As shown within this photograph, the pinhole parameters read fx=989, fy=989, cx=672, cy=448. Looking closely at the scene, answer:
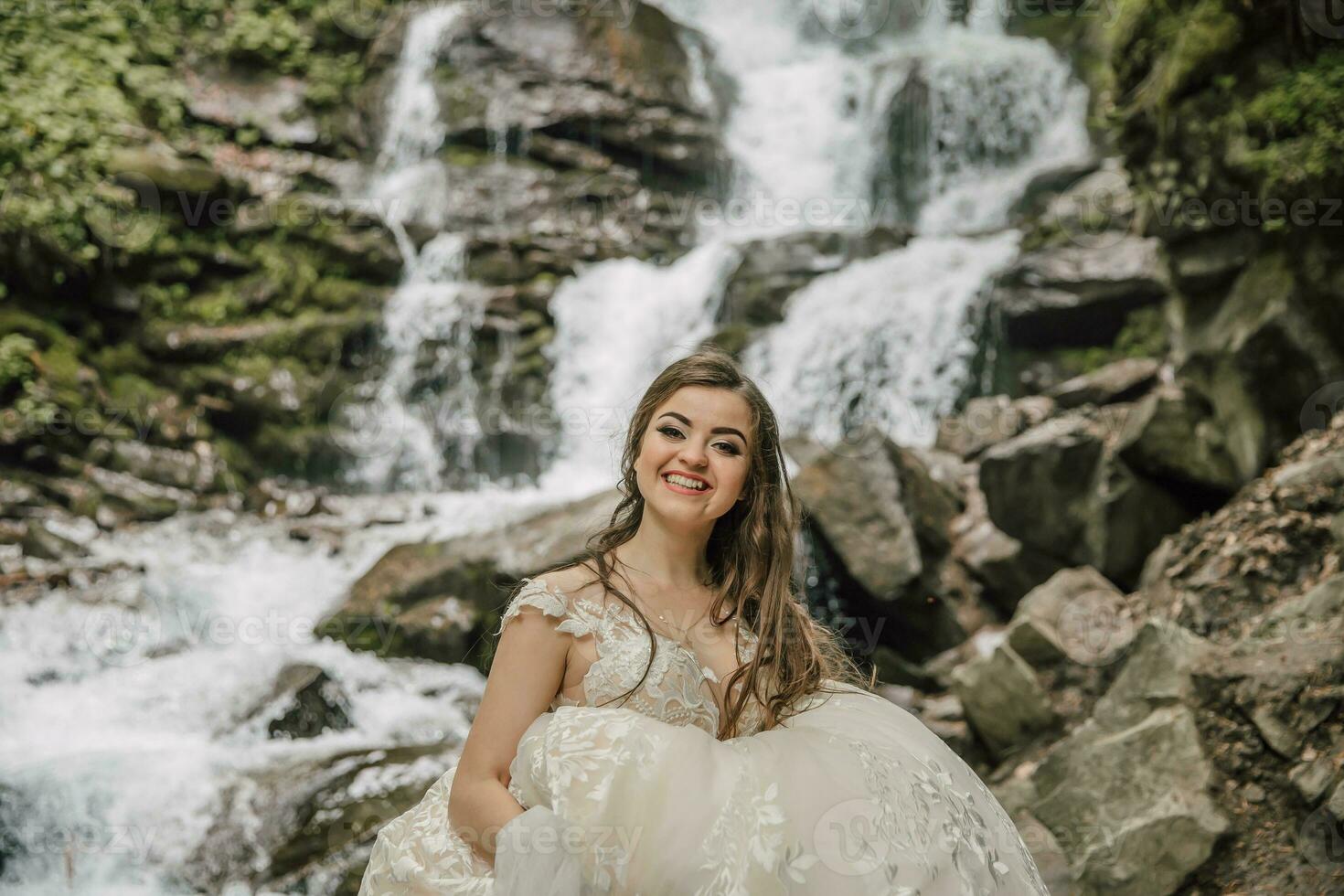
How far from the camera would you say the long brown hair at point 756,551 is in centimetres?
242

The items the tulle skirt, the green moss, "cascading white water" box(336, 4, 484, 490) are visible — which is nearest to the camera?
the tulle skirt

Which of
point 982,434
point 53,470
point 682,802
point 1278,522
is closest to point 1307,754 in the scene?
point 1278,522

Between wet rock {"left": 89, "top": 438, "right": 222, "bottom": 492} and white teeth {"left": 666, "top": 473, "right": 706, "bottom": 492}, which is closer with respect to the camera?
white teeth {"left": 666, "top": 473, "right": 706, "bottom": 492}

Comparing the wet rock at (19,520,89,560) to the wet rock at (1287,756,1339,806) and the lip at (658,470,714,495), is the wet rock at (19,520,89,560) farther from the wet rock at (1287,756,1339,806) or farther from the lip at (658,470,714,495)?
the wet rock at (1287,756,1339,806)

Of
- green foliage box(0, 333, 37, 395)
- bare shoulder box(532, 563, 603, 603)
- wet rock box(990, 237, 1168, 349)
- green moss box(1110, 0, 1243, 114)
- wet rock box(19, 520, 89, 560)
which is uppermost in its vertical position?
green moss box(1110, 0, 1243, 114)

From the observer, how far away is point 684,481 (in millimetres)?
2465

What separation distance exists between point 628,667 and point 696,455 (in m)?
0.54

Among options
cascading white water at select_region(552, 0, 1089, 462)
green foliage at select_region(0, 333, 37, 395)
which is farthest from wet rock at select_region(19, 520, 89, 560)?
cascading white water at select_region(552, 0, 1089, 462)

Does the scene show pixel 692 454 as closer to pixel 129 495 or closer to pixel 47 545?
pixel 47 545

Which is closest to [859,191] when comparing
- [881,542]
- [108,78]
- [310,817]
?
[881,542]

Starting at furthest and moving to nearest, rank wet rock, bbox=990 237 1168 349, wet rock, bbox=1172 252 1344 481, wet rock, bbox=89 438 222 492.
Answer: wet rock, bbox=89 438 222 492, wet rock, bbox=990 237 1168 349, wet rock, bbox=1172 252 1344 481

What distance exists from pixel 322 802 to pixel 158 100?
37.8ft

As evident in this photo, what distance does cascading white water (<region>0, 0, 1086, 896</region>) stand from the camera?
199 inches

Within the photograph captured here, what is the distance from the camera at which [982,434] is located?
873 cm
